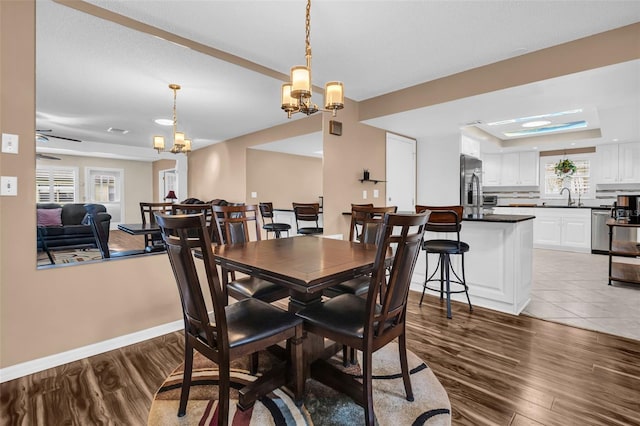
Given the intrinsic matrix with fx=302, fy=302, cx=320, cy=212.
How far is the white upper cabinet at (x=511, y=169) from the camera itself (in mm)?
7148

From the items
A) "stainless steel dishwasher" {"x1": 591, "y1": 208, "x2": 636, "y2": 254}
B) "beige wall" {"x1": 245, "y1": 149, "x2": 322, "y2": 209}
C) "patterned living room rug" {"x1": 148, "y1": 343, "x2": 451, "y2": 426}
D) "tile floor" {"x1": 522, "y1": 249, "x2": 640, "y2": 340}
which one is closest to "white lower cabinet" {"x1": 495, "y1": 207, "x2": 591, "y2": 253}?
"stainless steel dishwasher" {"x1": 591, "y1": 208, "x2": 636, "y2": 254}

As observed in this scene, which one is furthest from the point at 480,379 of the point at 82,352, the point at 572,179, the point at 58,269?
the point at 572,179

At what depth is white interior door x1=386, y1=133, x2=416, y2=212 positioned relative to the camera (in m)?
4.87

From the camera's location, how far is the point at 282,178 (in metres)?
4.01

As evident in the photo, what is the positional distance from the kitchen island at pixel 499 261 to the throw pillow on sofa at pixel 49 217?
11.0ft

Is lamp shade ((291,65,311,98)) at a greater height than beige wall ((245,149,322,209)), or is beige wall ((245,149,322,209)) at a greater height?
lamp shade ((291,65,311,98))

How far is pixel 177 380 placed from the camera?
5.97 ft

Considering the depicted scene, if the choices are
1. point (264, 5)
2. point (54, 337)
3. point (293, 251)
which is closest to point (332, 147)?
point (264, 5)

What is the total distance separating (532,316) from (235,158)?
11.5ft

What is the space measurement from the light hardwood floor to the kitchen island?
41cm

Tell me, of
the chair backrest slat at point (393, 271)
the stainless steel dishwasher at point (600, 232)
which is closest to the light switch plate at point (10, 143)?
the chair backrest slat at point (393, 271)

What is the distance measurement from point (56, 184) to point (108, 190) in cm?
34

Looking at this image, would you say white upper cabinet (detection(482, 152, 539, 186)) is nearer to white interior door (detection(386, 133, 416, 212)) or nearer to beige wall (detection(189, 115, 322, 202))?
white interior door (detection(386, 133, 416, 212))

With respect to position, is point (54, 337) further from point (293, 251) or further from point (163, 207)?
point (293, 251)
